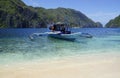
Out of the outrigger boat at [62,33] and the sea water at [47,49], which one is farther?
the outrigger boat at [62,33]

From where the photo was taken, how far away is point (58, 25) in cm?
4375

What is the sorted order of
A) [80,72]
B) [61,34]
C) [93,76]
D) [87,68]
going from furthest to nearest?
[61,34]
[87,68]
[80,72]
[93,76]

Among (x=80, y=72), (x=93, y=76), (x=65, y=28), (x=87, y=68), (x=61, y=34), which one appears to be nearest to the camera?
(x=93, y=76)

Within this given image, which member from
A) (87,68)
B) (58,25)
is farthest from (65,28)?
(87,68)

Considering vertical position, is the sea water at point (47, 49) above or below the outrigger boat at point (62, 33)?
below

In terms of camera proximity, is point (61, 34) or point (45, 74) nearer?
point (45, 74)

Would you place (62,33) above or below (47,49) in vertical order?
above

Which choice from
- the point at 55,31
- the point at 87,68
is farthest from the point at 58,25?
the point at 87,68

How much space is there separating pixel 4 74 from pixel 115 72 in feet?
17.2

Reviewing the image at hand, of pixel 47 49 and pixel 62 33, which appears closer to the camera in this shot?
pixel 47 49

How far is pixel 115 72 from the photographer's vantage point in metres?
12.3

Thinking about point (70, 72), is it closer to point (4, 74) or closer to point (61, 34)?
point (4, 74)

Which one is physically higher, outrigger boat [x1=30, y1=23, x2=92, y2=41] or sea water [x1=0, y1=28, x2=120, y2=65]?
outrigger boat [x1=30, y1=23, x2=92, y2=41]

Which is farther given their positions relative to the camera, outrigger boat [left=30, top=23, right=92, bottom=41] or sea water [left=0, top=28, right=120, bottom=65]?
outrigger boat [left=30, top=23, right=92, bottom=41]
